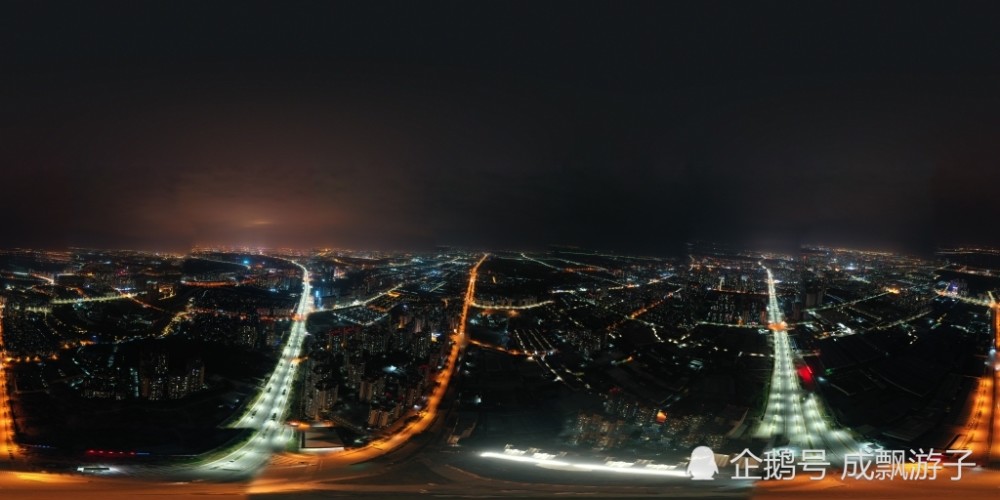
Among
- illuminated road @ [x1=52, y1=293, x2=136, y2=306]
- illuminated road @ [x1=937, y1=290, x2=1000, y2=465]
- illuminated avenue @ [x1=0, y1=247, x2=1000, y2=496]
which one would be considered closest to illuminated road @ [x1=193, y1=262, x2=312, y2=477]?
illuminated avenue @ [x1=0, y1=247, x2=1000, y2=496]

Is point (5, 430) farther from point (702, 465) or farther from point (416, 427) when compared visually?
point (702, 465)

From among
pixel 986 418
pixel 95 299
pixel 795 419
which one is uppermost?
pixel 95 299

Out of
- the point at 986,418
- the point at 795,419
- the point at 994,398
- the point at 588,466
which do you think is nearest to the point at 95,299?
the point at 588,466

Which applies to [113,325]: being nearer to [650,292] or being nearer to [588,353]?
[588,353]

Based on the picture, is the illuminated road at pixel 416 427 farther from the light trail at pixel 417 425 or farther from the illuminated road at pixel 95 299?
the illuminated road at pixel 95 299

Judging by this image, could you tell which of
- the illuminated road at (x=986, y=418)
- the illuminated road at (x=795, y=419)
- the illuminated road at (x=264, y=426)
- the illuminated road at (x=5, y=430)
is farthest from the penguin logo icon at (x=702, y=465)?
the illuminated road at (x=5, y=430)

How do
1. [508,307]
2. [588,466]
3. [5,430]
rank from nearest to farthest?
[588,466]
[5,430]
[508,307]

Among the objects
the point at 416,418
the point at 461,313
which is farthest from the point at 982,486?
the point at 461,313
